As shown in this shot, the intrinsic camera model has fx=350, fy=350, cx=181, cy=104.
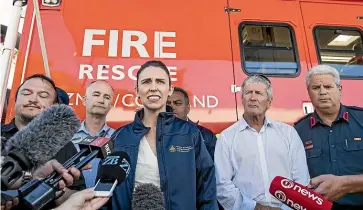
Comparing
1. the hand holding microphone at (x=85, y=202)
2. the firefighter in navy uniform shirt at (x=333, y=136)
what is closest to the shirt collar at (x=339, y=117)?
the firefighter in navy uniform shirt at (x=333, y=136)

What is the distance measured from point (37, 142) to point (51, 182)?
141 millimetres

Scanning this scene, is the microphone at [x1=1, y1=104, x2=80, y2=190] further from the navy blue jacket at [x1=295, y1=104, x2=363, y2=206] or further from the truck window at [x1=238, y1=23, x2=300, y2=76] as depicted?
the truck window at [x1=238, y1=23, x2=300, y2=76]

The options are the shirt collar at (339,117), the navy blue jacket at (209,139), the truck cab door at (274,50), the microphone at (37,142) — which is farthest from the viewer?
the truck cab door at (274,50)

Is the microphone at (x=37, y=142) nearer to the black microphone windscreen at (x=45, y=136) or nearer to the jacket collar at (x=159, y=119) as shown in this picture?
the black microphone windscreen at (x=45, y=136)

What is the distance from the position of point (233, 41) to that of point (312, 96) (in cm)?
99

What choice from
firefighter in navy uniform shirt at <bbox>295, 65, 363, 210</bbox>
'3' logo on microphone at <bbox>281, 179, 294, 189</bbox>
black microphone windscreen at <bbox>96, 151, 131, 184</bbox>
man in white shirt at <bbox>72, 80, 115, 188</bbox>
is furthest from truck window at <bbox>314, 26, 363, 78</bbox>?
black microphone windscreen at <bbox>96, 151, 131, 184</bbox>

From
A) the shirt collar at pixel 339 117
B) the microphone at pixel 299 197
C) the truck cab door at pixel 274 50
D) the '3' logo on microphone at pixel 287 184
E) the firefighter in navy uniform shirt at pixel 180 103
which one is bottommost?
the microphone at pixel 299 197

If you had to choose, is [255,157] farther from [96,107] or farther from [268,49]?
[268,49]

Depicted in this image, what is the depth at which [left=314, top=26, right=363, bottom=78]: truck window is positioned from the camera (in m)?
3.31

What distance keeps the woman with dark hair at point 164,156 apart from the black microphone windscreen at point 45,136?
560 mm

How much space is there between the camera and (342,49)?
11.1 feet

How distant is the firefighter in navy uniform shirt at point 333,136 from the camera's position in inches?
90.9

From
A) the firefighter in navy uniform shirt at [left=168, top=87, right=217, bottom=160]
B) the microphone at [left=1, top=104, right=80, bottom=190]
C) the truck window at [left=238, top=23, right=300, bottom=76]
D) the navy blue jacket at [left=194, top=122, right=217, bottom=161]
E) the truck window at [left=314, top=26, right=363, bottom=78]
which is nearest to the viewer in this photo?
the microphone at [left=1, top=104, right=80, bottom=190]

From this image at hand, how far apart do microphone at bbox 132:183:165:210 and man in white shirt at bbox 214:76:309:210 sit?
0.82 meters
